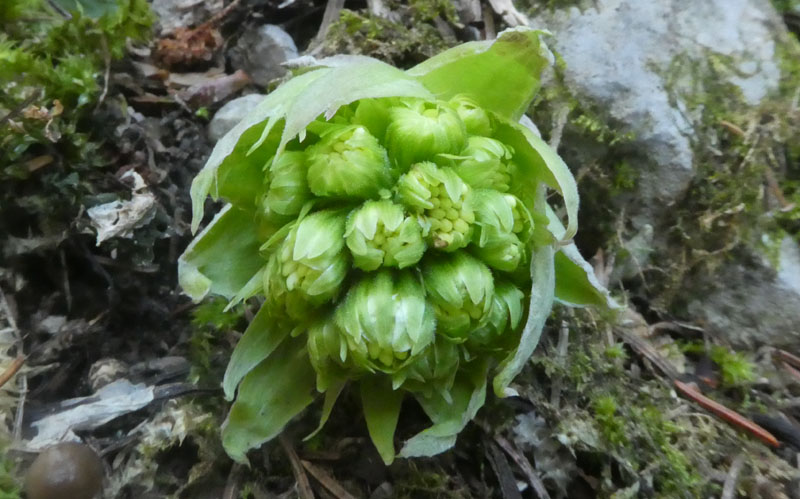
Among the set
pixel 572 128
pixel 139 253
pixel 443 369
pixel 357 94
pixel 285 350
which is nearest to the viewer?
pixel 357 94

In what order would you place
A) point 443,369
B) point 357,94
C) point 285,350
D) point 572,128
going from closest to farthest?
1. point 357,94
2. point 443,369
3. point 285,350
4. point 572,128

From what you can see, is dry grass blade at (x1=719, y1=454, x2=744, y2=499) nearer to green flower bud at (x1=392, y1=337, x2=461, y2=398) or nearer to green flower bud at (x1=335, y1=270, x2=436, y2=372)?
green flower bud at (x1=392, y1=337, x2=461, y2=398)

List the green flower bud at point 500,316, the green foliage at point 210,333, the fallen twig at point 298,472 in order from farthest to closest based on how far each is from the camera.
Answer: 1. the green foliage at point 210,333
2. the fallen twig at point 298,472
3. the green flower bud at point 500,316

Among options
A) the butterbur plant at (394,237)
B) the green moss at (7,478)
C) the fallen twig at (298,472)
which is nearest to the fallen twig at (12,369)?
the green moss at (7,478)

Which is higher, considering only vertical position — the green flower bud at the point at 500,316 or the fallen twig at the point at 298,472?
the green flower bud at the point at 500,316

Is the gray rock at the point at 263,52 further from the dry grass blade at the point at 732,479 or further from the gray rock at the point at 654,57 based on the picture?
the dry grass blade at the point at 732,479

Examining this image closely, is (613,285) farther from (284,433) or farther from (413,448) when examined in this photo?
(284,433)

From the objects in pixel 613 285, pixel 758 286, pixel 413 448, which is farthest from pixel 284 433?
pixel 758 286
